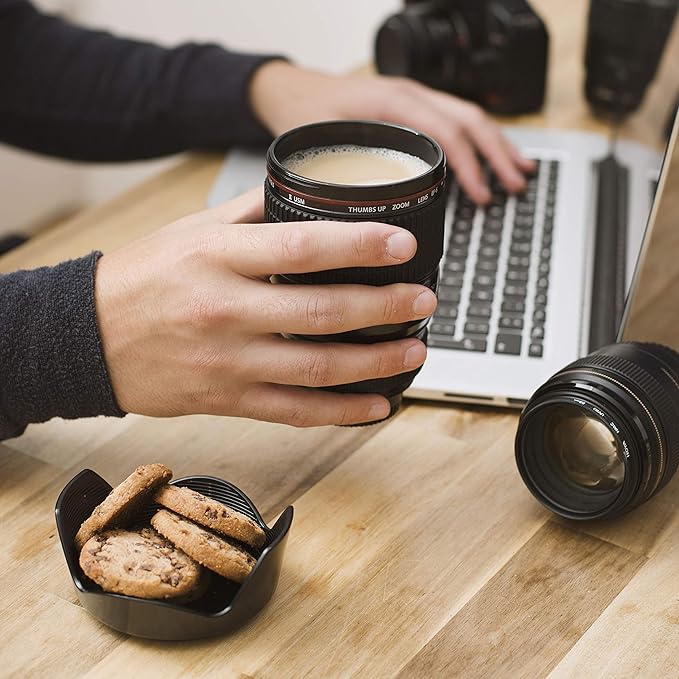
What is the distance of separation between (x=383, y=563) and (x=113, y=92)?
2.42 ft

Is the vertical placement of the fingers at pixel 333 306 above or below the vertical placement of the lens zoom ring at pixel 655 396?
above

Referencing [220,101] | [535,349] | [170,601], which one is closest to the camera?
[170,601]

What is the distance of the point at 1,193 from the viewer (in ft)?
7.84

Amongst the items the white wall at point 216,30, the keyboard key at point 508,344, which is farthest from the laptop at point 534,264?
the white wall at point 216,30

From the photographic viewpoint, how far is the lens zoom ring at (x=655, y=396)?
0.63 meters

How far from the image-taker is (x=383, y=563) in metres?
0.64

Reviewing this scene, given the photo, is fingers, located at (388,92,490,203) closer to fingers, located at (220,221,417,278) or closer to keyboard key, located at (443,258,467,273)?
keyboard key, located at (443,258,467,273)

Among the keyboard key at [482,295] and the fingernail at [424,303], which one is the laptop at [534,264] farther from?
the fingernail at [424,303]

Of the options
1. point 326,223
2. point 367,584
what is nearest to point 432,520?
point 367,584

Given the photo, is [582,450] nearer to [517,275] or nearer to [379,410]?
[379,410]

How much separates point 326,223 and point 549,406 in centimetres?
20

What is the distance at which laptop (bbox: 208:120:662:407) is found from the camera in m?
0.79

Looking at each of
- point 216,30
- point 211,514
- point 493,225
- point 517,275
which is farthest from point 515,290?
point 216,30

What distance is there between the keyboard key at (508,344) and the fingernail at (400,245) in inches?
9.4
